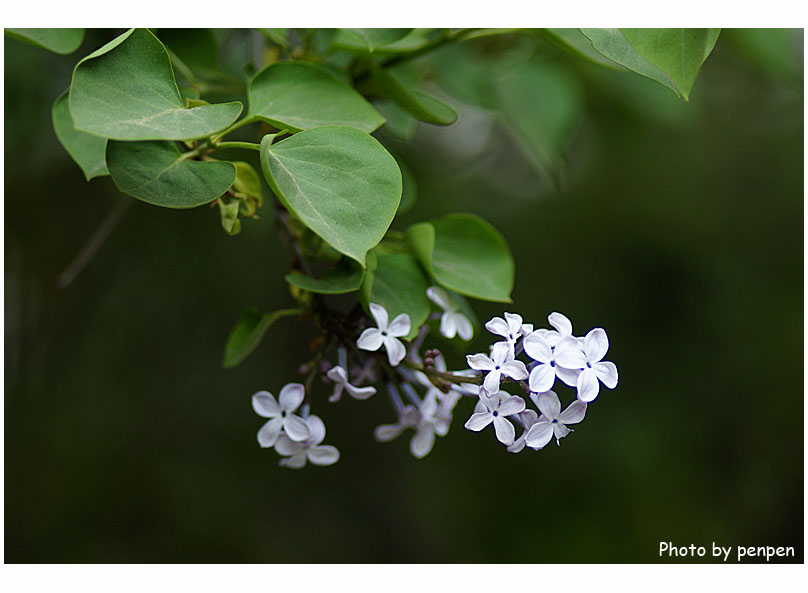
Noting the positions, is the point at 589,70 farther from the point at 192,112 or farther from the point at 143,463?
the point at 143,463

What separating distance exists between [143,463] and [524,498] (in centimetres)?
65

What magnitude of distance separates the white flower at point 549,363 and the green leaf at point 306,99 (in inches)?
6.1

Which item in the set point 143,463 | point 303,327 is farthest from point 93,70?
point 303,327

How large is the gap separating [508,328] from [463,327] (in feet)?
0.23

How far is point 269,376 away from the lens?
4.01 ft

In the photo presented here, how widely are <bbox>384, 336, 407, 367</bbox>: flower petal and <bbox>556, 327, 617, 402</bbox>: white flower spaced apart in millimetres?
85

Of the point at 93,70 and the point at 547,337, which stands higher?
the point at 93,70

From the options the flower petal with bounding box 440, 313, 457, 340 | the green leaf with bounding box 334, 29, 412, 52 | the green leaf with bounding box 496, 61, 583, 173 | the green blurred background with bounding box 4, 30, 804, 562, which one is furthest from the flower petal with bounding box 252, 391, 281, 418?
the green blurred background with bounding box 4, 30, 804, 562

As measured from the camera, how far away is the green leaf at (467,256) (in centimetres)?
43

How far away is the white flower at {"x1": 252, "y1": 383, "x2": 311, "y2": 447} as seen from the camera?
424mm

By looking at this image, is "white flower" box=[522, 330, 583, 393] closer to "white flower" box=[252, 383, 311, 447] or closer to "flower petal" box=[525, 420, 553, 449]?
"flower petal" box=[525, 420, 553, 449]

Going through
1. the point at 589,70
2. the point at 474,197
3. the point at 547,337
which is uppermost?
the point at 547,337

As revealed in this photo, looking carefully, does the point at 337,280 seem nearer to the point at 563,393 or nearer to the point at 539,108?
the point at 539,108

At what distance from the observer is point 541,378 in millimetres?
358
